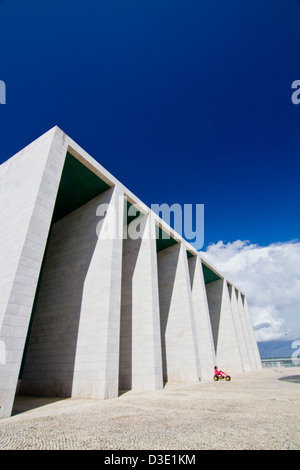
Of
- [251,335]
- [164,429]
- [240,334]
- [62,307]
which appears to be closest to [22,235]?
[62,307]

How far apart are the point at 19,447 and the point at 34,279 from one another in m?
5.79

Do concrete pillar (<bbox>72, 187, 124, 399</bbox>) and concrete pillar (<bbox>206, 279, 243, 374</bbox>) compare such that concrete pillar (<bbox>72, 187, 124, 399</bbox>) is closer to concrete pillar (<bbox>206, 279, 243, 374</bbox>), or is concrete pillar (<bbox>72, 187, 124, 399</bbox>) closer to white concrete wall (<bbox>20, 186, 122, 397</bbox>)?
white concrete wall (<bbox>20, 186, 122, 397</bbox>)

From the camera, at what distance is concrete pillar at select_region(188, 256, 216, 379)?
2250 centimetres

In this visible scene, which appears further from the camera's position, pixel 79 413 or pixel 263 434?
pixel 79 413

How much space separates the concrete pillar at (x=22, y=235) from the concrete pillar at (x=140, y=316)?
27.6 feet

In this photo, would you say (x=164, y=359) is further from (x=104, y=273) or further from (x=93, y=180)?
(x=93, y=180)

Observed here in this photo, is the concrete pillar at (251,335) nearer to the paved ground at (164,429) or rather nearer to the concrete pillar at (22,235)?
the paved ground at (164,429)

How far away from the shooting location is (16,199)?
466 inches

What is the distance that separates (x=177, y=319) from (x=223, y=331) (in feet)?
42.0

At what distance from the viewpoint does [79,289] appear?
14.1 metres

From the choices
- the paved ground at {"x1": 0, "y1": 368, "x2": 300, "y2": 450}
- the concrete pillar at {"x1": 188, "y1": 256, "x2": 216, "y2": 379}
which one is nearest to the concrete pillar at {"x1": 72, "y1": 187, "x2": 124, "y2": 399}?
the paved ground at {"x1": 0, "y1": 368, "x2": 300, "y2": 450}

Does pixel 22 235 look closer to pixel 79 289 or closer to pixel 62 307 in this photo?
pixel 79 289

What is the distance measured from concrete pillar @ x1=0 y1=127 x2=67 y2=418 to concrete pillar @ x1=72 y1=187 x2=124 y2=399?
162 inches
